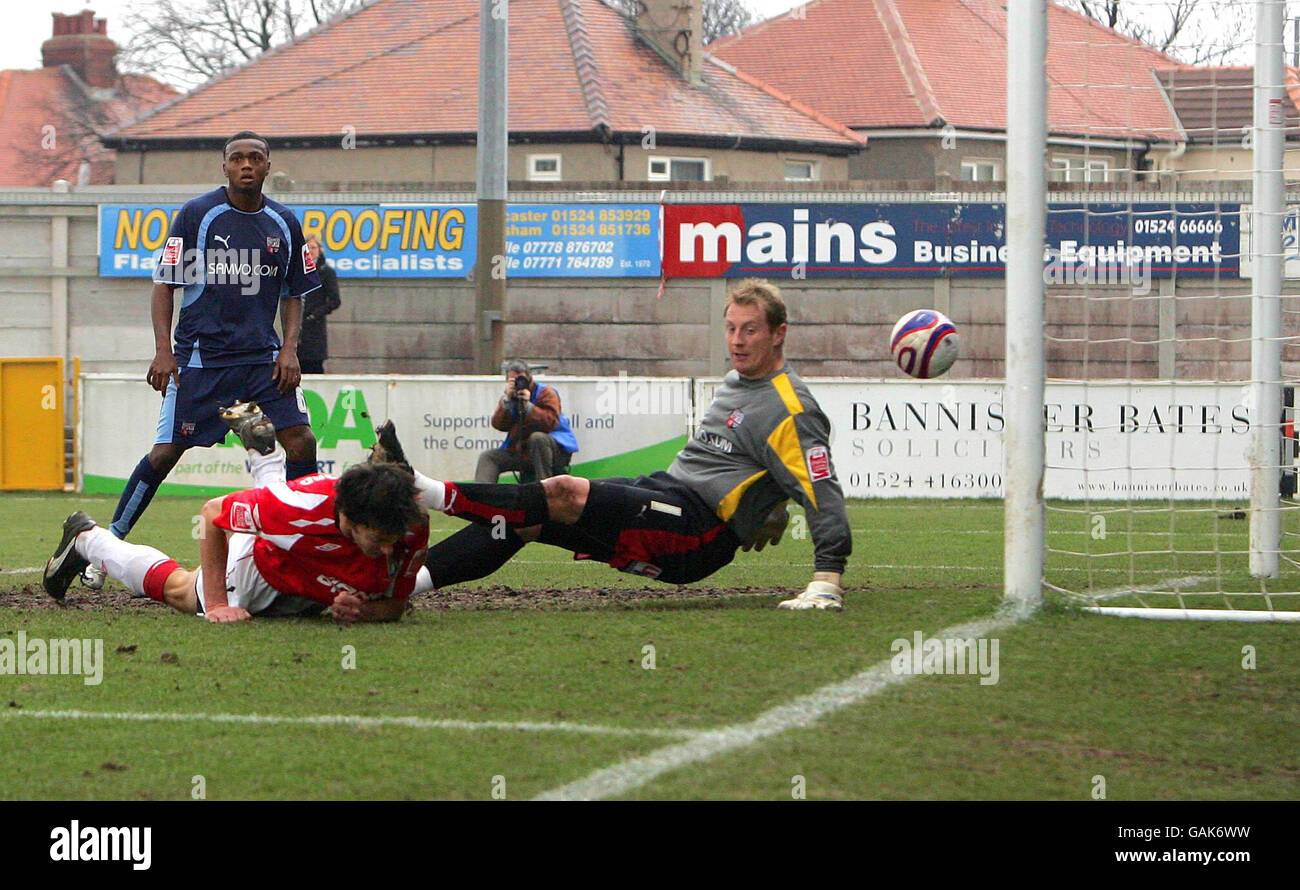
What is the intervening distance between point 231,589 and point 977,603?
321 centimetres

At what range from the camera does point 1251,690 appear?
5.11m

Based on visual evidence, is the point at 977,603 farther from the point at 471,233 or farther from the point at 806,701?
the point at 471,233

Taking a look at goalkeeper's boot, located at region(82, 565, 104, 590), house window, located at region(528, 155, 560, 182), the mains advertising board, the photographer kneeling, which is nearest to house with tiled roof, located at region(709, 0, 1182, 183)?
house window, located at region(528, 155, 560, 182)

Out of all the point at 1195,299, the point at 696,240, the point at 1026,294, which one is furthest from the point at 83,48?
the point at 1026,294

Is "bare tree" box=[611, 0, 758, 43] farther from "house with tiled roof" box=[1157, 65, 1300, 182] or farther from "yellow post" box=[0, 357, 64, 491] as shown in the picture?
"house with tiled roof" box=[1157, 65, 1300, 182]

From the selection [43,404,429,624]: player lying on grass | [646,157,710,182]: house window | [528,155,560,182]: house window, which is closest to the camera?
[43,404,429,624]: player lying on grass

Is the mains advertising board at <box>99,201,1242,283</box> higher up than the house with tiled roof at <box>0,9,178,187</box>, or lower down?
lower down

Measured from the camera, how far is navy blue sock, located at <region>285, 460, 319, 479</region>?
26.1ft

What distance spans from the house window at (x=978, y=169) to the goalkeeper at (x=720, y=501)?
104 feet

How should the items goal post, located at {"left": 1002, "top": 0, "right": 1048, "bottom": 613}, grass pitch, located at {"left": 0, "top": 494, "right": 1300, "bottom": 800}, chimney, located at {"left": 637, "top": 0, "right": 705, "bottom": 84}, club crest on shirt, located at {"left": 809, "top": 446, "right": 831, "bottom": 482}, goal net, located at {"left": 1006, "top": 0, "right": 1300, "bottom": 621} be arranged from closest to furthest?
grass pitch, located at {"left": 0, "top": 494, "right": 1300, "bottom": 800} → goal post, located at {"left": 1002, "top": 0, "right": 1048, "bottom": 613} → club crest on shirt, located at {"left": 809, "top": 446, "right": 831, "bottom": 482} → goal net, located at {"left": 1006, "top": 0, "right": 1300, "bottom": 621} → chimney, located at {"left": 637, "top": 0, "right": 705, "bottom": 84}

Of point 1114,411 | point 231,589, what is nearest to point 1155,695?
point 231,589

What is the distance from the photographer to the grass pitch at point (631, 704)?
12.9 ft

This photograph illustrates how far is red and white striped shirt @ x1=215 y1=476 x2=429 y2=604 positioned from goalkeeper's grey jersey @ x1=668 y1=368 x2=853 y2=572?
1.33 meters

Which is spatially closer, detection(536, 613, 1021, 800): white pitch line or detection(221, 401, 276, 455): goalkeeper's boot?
detection(536, 613, 1021, 800): white pitch line
